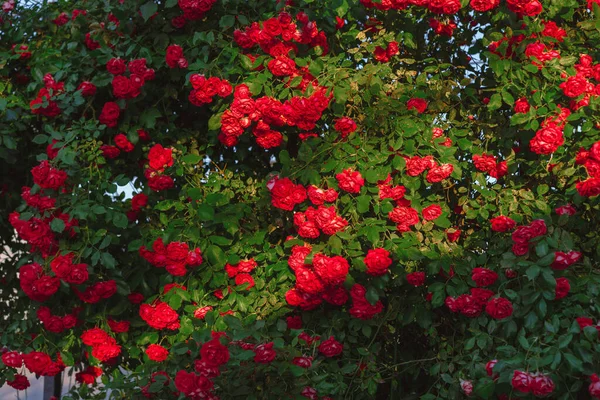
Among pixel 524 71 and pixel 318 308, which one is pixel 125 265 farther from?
pixel 524 71

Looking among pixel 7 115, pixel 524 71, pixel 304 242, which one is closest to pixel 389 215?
pixel 304 242

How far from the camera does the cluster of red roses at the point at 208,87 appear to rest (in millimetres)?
3541

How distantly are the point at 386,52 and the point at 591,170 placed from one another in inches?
41.3

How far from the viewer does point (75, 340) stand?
3.95 meters

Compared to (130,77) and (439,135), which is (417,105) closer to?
(439,135)

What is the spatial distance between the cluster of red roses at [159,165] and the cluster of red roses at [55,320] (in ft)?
2.26

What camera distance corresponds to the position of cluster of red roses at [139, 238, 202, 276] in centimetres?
353

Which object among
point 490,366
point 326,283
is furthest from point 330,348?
point 490,366

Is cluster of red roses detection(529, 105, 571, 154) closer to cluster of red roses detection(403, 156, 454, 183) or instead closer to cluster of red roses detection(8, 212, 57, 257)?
cluster of red roses detection(403, 156, 454, 183)

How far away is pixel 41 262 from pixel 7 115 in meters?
0.88

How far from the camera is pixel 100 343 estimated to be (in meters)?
3.73

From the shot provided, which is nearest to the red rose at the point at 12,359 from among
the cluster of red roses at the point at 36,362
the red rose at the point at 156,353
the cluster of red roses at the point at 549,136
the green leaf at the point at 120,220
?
the cluster of red roses at the point at 36,362

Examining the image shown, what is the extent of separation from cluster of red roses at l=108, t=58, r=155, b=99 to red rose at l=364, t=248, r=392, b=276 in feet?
4.28

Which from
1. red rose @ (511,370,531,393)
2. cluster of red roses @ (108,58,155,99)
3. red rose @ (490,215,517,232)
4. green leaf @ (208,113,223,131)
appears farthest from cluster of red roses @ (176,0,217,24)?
red rose @ (511,370,531,393)
